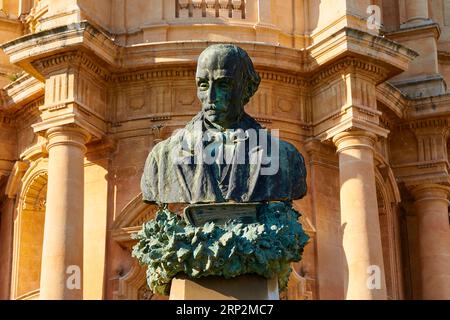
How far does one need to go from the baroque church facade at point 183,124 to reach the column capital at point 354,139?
0.02 meters

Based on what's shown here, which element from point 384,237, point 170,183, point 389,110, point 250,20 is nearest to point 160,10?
point 250,20

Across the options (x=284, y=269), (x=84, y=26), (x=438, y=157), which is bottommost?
(x=284, y=269)

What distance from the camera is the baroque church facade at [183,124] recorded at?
19.9 m

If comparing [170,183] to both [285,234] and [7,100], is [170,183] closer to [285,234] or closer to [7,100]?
[285,234]

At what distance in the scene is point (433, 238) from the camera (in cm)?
2306

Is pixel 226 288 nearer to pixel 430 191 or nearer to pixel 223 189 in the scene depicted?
pixel 223 189

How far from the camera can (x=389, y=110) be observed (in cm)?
2230

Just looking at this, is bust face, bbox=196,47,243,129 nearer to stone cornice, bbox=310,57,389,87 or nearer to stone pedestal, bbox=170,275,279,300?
stone pedestal, bbox=170,275,279,300

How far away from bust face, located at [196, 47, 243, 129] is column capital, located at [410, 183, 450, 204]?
1512 centimetres

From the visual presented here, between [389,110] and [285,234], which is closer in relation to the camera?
[285,234]

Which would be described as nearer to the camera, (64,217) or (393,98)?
(64,217)

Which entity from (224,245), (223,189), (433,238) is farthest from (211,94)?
(433,238)

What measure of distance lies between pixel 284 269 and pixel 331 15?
13.8m

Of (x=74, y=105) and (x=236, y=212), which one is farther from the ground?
(x=74, y=105)
